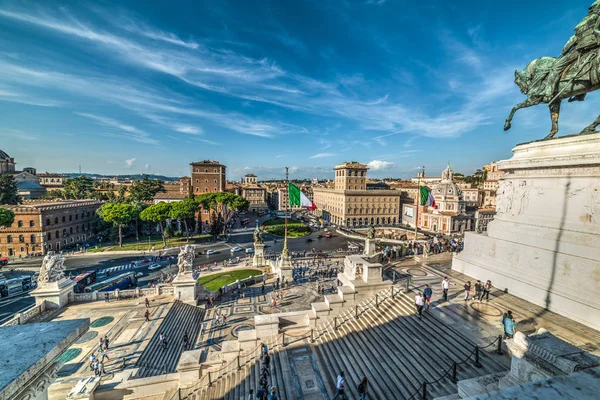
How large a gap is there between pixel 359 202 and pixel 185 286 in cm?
5483

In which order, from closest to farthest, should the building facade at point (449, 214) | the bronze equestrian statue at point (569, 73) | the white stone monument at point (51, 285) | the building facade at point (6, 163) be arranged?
the bronze equestrian statue at point (569, 73), the white stone monument at point (51, 285), the building facade at point (449, 214), the building facade at point (6, 163)

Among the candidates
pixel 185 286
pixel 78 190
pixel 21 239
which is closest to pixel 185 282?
pixel 185 286

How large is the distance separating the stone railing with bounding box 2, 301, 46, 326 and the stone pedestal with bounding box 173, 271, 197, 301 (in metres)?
6.85

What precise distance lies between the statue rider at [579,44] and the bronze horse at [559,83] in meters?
0.20

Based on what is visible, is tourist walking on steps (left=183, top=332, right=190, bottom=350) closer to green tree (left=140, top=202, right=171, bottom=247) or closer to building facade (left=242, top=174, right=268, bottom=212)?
green tree (left=140, top=202, right=171, bottom=247)

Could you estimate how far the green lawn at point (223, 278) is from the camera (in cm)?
2270

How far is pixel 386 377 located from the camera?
8445 mm

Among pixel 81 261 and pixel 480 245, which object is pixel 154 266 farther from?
pixel 480 245

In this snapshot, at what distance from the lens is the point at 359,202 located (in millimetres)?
68125

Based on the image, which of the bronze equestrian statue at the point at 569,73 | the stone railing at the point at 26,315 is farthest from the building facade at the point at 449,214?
the stone railing at the point at 26,315

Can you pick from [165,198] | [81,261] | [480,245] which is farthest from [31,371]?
[165,198]

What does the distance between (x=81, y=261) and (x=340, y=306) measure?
35.1 m

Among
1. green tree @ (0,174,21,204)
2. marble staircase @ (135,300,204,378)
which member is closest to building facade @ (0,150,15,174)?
green tree @ (0,174,21,204)

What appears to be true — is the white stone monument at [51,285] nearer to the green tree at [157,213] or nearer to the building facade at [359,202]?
the green tree at [157,213]
